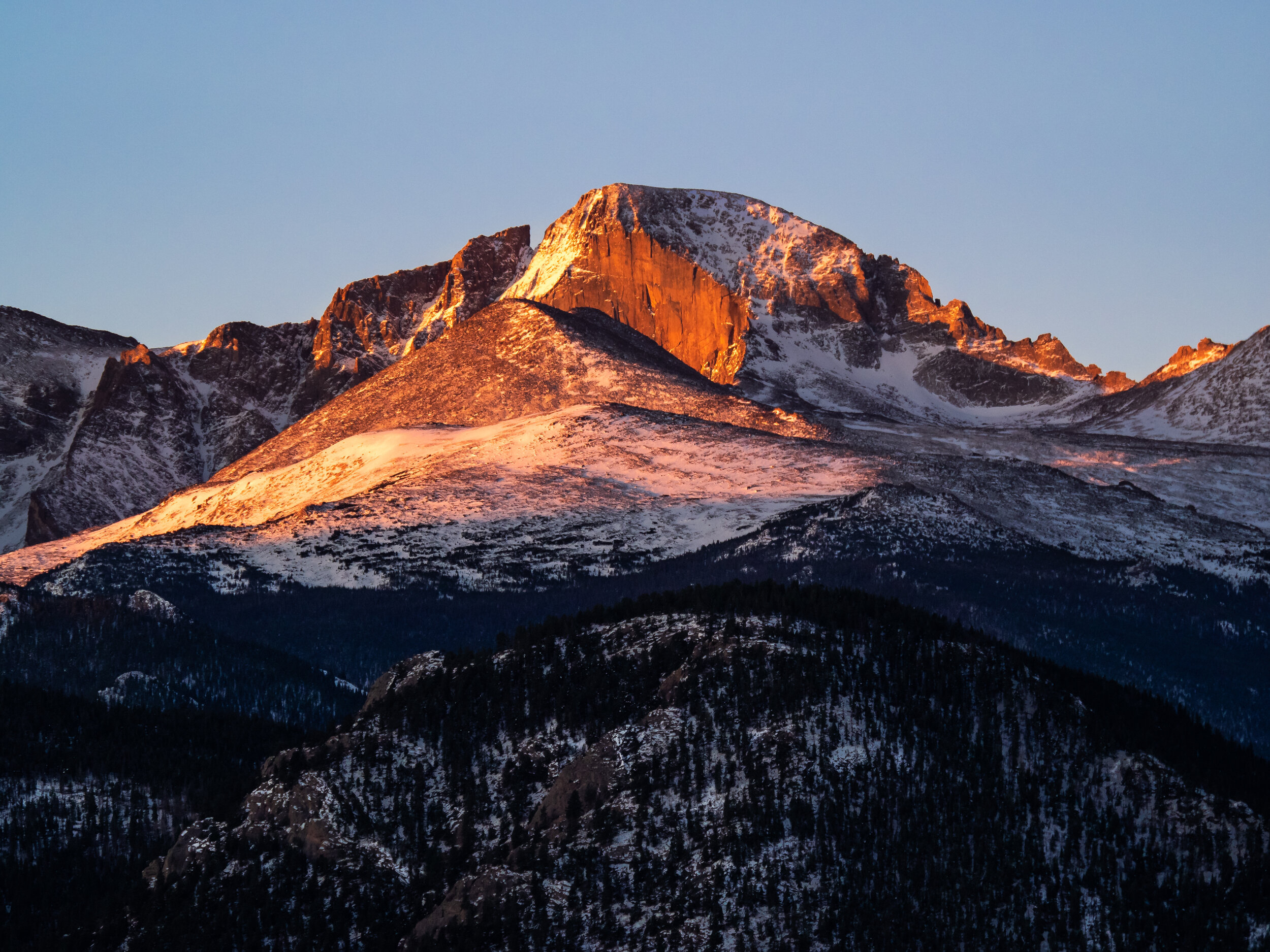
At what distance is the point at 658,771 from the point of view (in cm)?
13462

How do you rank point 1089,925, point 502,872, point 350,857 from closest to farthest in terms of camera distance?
1. point 1089,925
2. point 502,872
3. point 350,857

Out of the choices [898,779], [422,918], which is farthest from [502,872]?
[898,779]

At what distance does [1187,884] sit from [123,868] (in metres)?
83.5

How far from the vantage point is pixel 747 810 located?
130 metres

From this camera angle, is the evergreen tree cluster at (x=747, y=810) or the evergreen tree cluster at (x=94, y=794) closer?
the evergreen tree cluster at (x=747, y=810)

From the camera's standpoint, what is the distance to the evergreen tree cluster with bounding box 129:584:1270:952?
122 meters

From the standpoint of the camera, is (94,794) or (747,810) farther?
(94,794)

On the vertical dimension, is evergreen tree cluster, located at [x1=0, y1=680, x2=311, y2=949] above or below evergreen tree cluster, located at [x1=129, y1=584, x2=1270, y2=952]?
below

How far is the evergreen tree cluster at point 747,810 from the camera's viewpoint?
122m

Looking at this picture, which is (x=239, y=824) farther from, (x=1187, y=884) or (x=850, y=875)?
(x=1187, y=884)

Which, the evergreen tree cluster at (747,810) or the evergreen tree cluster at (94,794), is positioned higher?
the evergreen tree cluster at (747,810)

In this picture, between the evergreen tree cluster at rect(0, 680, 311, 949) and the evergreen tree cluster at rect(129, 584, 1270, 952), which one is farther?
the evergreen tree cluster at rect(0, 680, 311, 949)

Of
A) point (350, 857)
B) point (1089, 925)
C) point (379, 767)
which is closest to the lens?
point (1089, 925)

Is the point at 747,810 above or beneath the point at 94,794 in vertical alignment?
above
